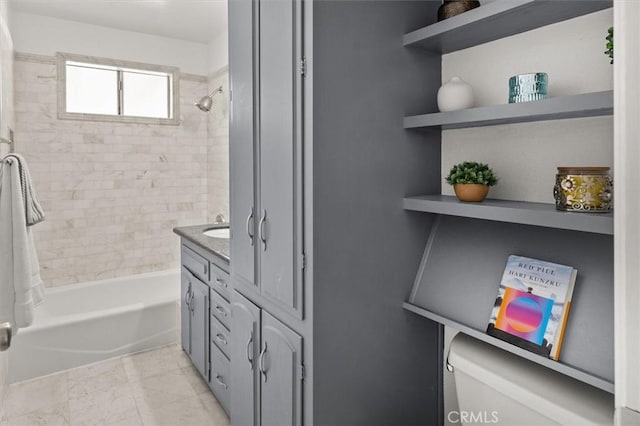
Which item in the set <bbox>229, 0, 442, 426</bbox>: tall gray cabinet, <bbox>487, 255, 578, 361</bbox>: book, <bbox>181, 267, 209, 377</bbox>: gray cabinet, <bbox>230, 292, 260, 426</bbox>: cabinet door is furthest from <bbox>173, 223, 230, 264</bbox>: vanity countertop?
<bbox>487, 255, 578, 361</bbox>: book

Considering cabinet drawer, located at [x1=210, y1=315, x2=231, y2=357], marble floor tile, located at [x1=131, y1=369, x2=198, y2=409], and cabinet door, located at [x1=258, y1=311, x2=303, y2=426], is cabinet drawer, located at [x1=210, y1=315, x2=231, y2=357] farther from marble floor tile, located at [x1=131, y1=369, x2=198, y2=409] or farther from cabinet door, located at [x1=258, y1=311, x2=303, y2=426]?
cabinet door, located at [x1=258, y1=311, x2=303, y2=426]

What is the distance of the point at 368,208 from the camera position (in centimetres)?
144

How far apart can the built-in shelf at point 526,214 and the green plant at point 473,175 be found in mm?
71

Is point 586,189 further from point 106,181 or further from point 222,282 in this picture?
point 106,181

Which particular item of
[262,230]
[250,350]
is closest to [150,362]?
[250,350]

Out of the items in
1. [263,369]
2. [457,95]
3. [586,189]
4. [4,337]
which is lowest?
[263,369]

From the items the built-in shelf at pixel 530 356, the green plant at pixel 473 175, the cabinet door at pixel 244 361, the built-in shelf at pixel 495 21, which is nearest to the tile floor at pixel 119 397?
the cabinet door at pixel 244 361

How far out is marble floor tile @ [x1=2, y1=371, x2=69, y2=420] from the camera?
250 cm

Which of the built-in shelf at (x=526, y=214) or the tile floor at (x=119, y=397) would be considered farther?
the tile floor at (x=119, y=397)

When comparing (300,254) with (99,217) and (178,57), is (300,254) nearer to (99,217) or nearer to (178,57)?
(99,217)

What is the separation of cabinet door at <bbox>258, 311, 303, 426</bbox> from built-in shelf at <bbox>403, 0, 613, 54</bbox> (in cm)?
109

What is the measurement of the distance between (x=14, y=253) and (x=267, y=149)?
158cm

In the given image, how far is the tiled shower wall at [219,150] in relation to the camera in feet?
13.0

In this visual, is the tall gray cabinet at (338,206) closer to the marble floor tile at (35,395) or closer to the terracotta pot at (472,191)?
the terracotta pot at (472,191)
